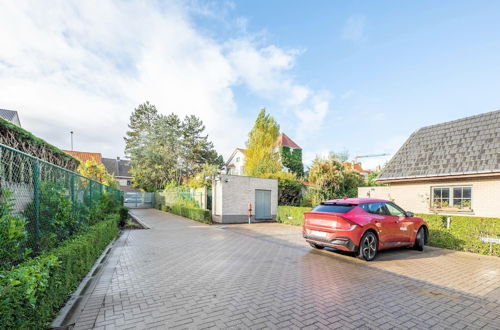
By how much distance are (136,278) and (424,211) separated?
12.3 m

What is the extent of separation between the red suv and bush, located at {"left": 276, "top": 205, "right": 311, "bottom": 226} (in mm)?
6504

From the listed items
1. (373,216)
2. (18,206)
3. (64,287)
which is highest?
(18,206)

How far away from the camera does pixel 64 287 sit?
3.90 meters

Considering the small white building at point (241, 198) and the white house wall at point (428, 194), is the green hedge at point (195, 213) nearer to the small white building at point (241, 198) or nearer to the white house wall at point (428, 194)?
the small white building at point (241, 198)

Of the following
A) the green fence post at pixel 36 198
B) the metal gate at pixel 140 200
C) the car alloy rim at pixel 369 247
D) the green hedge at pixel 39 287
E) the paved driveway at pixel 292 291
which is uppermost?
the green fence post at pixel 36 198

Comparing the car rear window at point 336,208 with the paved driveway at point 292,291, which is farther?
Answer: the car rear window at point 336,208

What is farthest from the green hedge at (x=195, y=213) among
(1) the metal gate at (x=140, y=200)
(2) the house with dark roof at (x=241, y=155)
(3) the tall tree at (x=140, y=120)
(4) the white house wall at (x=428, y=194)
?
(3) the tall tree at (x=140, y=120)

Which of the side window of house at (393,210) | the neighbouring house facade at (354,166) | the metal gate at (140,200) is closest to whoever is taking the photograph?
the side window of house at (393,210)

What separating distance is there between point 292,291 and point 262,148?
2263cm

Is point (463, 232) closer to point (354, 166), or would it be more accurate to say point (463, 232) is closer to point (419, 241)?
point (419, 241)

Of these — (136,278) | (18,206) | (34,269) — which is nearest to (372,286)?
(136,278)

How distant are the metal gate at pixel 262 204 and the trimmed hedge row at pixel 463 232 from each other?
996cm

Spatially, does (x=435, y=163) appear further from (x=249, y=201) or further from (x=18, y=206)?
(x=18, y=206)

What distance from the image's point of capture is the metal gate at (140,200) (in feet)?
114
